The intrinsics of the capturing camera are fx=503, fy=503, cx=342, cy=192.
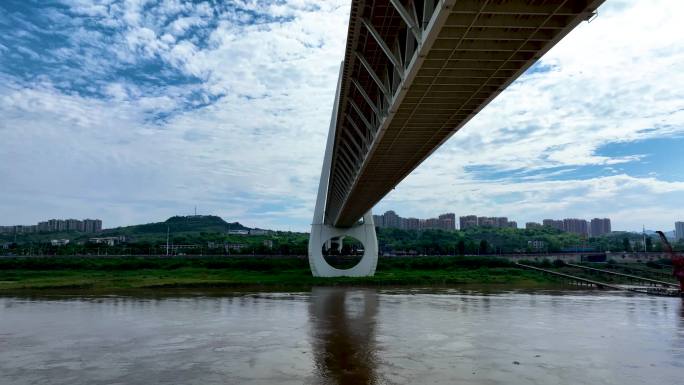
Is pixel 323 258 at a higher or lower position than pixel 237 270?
higher

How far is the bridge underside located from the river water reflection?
7341mm

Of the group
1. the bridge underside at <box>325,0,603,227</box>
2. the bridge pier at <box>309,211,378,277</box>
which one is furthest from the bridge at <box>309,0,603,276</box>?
the bridge pier at <box>309,211,378,277</box>

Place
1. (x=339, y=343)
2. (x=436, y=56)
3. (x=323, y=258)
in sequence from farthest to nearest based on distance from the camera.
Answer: (x=323, y=258)
(x=339, y=343)
(x=436, y=56)

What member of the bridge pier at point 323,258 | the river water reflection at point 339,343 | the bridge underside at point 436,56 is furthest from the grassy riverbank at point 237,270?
the bridge underside at point 436,56

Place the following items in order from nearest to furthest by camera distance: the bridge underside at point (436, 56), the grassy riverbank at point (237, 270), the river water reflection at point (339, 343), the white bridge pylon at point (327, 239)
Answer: the bridge underside at point (436, 56) → the river water reflection at point (339, 343) → the white bridge pylon at point (327, 239) → the grassy riverbank at point (237, 270)

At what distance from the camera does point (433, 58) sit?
11.1 m

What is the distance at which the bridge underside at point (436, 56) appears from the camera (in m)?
9.33

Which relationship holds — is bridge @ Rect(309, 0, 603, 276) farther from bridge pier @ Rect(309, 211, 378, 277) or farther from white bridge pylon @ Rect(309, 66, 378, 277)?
bridge pier @ Rect(309, 211, 378, 277)

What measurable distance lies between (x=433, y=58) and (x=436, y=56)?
0.10 m

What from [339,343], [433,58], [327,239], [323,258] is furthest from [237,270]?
[433,58]

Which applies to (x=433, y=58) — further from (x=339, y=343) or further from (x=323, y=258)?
(x=323, y=258)

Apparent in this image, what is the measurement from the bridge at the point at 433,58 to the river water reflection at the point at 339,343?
733 centimetres

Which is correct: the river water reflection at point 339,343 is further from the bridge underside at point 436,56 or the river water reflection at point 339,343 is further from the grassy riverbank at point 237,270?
the grassy riverbank at point 237,270

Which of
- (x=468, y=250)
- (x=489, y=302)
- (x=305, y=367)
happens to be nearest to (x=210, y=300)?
(x=489, y=302)
